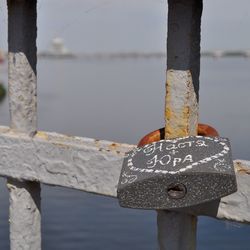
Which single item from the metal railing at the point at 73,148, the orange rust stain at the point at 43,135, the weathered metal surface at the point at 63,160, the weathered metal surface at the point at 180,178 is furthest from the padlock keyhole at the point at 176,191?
the orange rust stain at the point at 43,135

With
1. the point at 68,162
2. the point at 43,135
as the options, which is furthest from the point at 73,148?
the point at 43,135

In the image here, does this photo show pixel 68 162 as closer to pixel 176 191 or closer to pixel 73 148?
pixel 73 148

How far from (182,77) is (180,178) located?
1.33 feet

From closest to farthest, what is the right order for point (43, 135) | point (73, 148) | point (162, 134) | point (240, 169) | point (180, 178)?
point (180, 178), point (240, 169), point (162, 134), point (73, 148), point (43, 135)

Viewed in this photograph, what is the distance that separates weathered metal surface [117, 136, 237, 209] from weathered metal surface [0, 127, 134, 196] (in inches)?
12.0

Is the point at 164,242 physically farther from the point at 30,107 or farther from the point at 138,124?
the point at 138,124

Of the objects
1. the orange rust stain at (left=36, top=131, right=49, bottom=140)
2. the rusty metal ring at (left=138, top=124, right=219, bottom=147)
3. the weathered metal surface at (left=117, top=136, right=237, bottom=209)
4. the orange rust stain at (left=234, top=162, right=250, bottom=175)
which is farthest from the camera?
the orange rust stain at (left=36, top=131, right=49, bottom=140)

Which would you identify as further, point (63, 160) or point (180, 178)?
point (63, 160)

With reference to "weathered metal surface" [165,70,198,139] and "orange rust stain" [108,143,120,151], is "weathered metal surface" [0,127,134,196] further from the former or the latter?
"weathered metal surface" [165,70,198,139]

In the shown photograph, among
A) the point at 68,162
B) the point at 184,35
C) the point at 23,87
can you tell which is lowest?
the point at 68,162

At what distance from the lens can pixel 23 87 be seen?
7.99 feet

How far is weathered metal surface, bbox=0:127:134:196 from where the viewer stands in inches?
88.7

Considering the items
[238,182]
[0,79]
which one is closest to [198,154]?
[238,182]

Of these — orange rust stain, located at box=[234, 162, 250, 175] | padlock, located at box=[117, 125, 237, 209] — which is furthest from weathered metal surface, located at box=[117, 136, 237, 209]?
orange rust stain, located at box=[234, 162, 250, 175]
